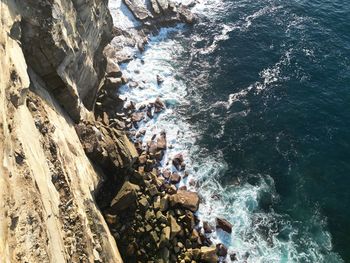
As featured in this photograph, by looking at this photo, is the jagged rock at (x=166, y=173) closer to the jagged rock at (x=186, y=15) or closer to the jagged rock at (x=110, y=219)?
the jagged rock at (x=110, y=219)

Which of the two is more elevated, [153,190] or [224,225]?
A: [153,190]

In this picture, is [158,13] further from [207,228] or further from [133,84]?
[207,228]

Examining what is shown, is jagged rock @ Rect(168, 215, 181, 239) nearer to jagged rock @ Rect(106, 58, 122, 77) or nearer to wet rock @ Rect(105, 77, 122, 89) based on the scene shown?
wet rock @ Rect(105, 77, 122, 89)

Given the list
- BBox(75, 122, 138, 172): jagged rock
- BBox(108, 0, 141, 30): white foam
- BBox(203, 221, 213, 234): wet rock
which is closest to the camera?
BBox(75, 122, 138, 172): jagged rock

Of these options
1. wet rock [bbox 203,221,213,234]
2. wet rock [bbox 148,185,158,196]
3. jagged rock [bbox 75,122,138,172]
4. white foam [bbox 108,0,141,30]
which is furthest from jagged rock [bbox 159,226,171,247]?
white foam [bbox 108,0,141,30]

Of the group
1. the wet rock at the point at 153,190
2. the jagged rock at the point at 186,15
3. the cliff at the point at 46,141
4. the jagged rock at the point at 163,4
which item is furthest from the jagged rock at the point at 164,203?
the jagged rock at the point at 163,4

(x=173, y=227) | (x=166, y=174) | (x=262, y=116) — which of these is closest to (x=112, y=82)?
(x=166, y=174)

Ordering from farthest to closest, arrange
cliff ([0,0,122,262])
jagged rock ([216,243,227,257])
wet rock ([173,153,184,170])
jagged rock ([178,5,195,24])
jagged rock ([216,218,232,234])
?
jagged rock ([178,5,195,24]) < wet rock ([173,153,184,170]) < jagged rock ([216,218,232,234]) < jagged rock ([216,243,227,257]) < cliff ([0,0,122,262])
